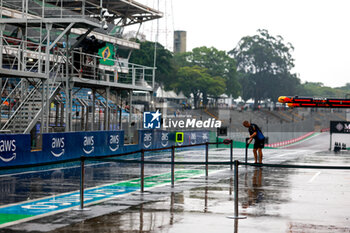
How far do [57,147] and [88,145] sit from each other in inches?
112

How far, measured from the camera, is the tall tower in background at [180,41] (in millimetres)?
167250

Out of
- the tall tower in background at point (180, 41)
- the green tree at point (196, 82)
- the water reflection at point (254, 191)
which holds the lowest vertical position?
the water reflection at point (254, 191)

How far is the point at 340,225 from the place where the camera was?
377 inches

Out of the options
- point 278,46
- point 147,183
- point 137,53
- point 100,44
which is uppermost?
point 278,46

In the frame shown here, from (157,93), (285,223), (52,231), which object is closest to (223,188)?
(285,223)

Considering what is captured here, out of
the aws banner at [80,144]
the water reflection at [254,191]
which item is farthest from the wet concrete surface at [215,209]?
the aws banner at [80,144]

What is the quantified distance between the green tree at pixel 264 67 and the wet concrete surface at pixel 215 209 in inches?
5232

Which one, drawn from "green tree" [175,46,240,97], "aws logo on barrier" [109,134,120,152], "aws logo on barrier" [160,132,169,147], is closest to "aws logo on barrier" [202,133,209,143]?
"aws logo on barrier" [160,132,169,147]

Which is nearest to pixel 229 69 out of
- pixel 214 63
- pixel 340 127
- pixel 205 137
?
pixel 214 63

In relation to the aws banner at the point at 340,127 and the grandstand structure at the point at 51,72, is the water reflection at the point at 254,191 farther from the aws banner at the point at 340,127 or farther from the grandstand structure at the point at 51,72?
the aws banner at the point at 340,127

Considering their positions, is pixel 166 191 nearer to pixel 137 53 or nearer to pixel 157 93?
pixel 137 53

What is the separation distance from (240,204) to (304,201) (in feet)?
5.33

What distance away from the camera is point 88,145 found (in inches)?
1021

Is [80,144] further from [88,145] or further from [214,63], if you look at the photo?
[214,63]
